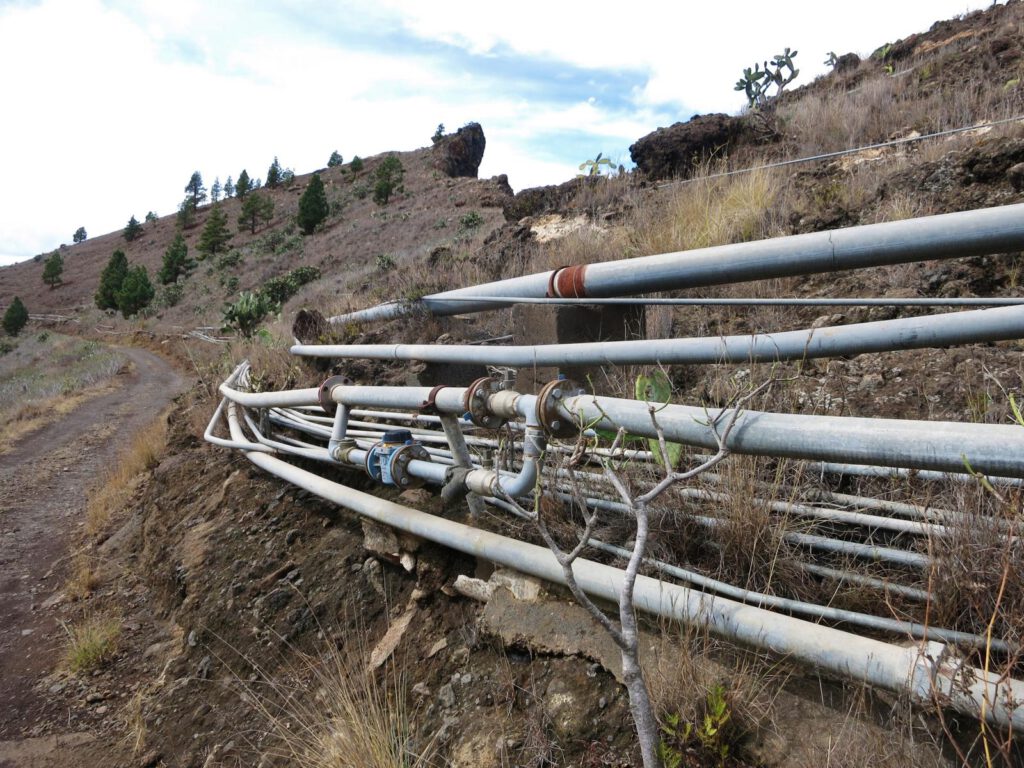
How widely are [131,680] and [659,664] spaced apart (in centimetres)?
320

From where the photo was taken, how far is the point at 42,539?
260 inches

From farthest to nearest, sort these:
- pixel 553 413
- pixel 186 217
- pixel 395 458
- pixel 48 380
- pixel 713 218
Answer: pixel 186 217 < pixel 48 380 < pixel 713 218 < pixel 395 458 < pixel 553 413

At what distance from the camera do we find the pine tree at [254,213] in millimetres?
48000

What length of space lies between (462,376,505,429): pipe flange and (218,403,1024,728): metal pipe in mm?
413

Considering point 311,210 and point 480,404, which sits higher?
point 311,210

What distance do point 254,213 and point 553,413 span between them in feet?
172

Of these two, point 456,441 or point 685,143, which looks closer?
point 456,441

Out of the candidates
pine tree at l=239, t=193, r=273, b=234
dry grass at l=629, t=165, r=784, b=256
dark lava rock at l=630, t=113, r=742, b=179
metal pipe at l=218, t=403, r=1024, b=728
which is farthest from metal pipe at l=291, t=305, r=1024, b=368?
pine tree at l=239, t=193, r=273, b=234

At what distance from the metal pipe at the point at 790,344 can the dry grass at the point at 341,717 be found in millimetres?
1243

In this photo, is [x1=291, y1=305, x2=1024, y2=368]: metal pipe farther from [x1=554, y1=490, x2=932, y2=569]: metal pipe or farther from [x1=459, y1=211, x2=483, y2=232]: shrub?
[x1=459, y1=211, x2=483, y2=232]: shrub

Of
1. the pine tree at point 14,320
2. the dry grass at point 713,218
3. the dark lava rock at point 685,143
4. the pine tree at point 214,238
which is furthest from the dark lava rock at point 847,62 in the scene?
the pine tree at point 14,320

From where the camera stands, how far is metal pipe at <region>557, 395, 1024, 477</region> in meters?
1.18

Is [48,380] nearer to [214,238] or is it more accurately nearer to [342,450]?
[342,450]

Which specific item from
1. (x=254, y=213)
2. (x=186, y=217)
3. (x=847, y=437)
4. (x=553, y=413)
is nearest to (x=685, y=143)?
(x=553, y=413)
